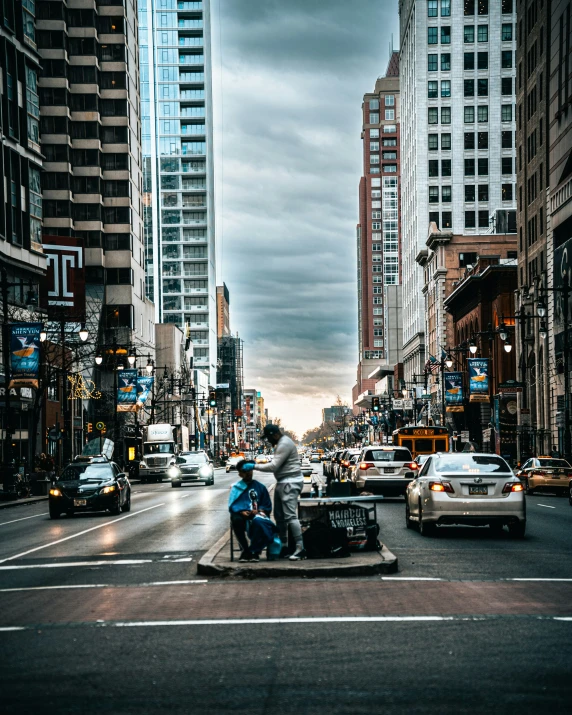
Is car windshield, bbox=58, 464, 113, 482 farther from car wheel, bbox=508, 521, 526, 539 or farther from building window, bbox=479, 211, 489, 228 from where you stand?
building window, bbox=479, 211, 489, 228

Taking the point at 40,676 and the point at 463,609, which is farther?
the point at 463,609

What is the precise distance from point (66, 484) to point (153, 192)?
16457 centimetres

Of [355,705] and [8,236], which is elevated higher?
[8,236]

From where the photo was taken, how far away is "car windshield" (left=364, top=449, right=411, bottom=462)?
109 ft

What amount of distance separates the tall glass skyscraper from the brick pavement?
176m

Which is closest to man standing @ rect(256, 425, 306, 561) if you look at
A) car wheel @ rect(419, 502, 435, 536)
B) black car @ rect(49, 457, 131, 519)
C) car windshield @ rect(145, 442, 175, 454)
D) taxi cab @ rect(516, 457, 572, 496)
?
car wheel @ rect(419, 502, 435, 536)

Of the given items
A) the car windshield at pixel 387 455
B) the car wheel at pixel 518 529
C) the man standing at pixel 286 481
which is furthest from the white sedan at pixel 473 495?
the car windshield at pixel 387 455

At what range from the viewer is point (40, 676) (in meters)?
7.92

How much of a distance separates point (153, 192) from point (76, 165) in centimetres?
8671

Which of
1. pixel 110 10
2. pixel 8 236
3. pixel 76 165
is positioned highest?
pixel 110 10

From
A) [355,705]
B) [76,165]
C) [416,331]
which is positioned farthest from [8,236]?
[416,331]

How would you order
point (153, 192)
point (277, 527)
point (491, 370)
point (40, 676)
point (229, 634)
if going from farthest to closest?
point (153, 192) → point (491, 370) → point (277, 527) → point (229, 634) → point (40, 676)

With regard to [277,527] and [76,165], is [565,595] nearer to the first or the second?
[277,527]

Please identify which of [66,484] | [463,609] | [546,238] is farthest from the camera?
[546,238]
